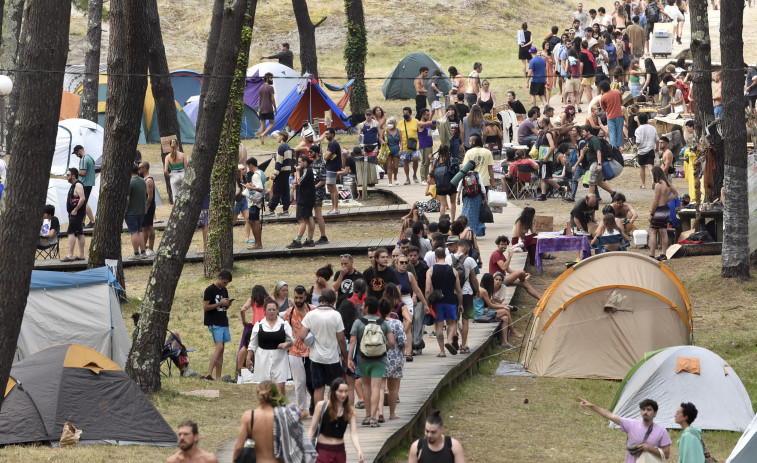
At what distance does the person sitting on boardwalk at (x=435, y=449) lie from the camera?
928cm

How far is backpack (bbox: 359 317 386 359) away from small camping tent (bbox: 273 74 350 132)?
66.7 feet

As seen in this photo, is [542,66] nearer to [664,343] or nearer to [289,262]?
[289,262]

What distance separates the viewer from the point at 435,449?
30.6 ft

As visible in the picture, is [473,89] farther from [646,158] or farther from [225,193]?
[225,193]

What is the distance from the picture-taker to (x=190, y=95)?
3906cm

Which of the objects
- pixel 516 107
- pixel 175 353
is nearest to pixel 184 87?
pixel 516 107

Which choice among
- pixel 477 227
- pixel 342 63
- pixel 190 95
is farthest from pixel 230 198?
pixel 342 63

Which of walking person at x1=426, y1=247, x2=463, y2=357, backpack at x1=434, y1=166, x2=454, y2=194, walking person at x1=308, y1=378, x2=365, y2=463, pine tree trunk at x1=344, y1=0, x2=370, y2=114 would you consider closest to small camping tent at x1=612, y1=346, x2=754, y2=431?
walking person at x1=426, y1=247, x2=463, y2=357

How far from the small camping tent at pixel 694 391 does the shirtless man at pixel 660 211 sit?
20.3ft

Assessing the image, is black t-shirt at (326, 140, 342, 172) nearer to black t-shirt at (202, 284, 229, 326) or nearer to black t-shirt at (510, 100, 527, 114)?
black t-shirt at (202, 284, 229, 326)

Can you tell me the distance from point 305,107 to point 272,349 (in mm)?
20993

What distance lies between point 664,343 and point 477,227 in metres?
5.91

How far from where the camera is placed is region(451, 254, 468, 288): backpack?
15625 mm

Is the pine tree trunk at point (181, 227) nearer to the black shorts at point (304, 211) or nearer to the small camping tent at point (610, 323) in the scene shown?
the small camping tent at point (610, 323)
